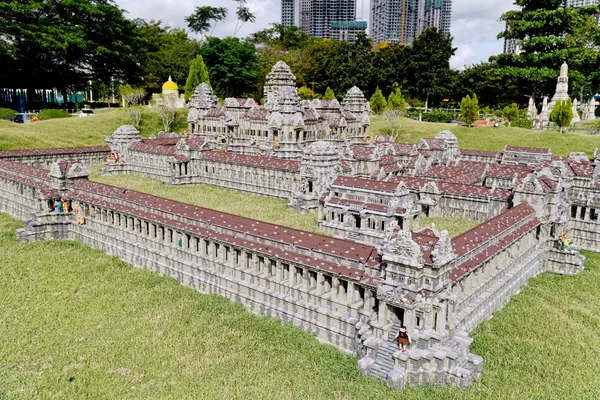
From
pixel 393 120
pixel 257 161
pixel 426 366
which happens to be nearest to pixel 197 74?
pixel 393 120

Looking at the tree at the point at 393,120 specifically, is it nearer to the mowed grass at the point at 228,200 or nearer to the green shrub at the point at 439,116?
the green shrub at the point at 439,116

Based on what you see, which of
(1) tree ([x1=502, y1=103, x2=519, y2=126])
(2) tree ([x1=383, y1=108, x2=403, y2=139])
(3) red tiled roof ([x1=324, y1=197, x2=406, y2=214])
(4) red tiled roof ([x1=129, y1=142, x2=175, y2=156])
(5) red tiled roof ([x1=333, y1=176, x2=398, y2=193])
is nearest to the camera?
(3) red tiled roof ([x1=324, y1=197, x2=406, y2=214])

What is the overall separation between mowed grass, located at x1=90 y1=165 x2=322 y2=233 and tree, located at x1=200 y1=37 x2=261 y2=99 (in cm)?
5149

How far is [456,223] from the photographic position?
43.5m

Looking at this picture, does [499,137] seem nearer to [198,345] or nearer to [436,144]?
[436,144]

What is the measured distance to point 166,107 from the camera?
3760 inches

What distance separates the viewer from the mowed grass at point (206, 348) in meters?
20.9

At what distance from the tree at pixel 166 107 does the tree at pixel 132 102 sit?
12.3ft

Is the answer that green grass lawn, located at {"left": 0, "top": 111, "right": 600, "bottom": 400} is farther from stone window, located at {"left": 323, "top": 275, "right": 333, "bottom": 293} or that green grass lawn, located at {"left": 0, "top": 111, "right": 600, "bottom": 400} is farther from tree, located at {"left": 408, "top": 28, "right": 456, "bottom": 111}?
tree, located at {"left": 408, "top": 28, "right": 456, "bottom": 111}

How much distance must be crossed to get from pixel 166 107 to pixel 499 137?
61829mm

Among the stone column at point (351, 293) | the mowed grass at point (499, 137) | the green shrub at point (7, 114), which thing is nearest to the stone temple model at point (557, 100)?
the mowed grass at point (499, 137)

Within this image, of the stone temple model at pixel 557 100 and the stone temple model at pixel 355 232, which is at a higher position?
the stone temple model at pixel 557 100

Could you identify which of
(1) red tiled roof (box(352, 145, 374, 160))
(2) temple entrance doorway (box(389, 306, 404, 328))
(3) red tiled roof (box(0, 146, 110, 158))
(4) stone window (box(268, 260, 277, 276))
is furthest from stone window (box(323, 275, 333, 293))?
(3) red tiled roof (box(0, 146, 110, 158))

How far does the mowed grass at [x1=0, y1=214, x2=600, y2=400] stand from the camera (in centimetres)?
2091
